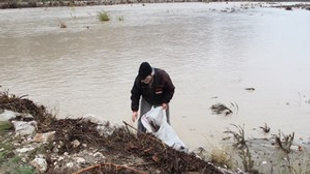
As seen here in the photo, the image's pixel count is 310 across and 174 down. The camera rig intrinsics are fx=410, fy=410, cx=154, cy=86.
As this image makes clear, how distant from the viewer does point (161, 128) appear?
4.07m

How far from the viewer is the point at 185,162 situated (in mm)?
3586

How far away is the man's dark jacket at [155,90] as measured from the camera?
4395 millimetres

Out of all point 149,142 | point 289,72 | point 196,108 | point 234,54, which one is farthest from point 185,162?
point 234,54

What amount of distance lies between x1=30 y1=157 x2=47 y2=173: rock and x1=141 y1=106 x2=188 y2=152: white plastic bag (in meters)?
1.09

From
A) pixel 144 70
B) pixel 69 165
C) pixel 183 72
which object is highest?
pixel 144 70

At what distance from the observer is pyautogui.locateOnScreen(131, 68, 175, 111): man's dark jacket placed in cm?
439

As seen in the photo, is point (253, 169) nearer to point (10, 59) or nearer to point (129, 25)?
point (10, 59)

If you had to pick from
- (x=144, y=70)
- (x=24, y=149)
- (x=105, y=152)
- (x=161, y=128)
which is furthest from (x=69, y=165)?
(x=144, y=70)

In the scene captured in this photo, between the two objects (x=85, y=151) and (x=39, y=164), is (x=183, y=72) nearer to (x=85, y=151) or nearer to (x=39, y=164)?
(x=85, y=151)

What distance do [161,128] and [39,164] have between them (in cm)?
121

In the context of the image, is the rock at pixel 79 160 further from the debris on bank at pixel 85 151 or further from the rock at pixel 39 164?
the rock at pixel 39 164

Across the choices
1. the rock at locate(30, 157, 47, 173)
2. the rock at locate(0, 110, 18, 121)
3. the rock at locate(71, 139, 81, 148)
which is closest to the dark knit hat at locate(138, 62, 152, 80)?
the rock at locate(71, 139, 81, 148)

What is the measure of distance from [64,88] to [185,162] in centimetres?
493

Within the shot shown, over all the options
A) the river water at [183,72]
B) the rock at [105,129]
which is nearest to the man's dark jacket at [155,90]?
the rock at [105,129]
